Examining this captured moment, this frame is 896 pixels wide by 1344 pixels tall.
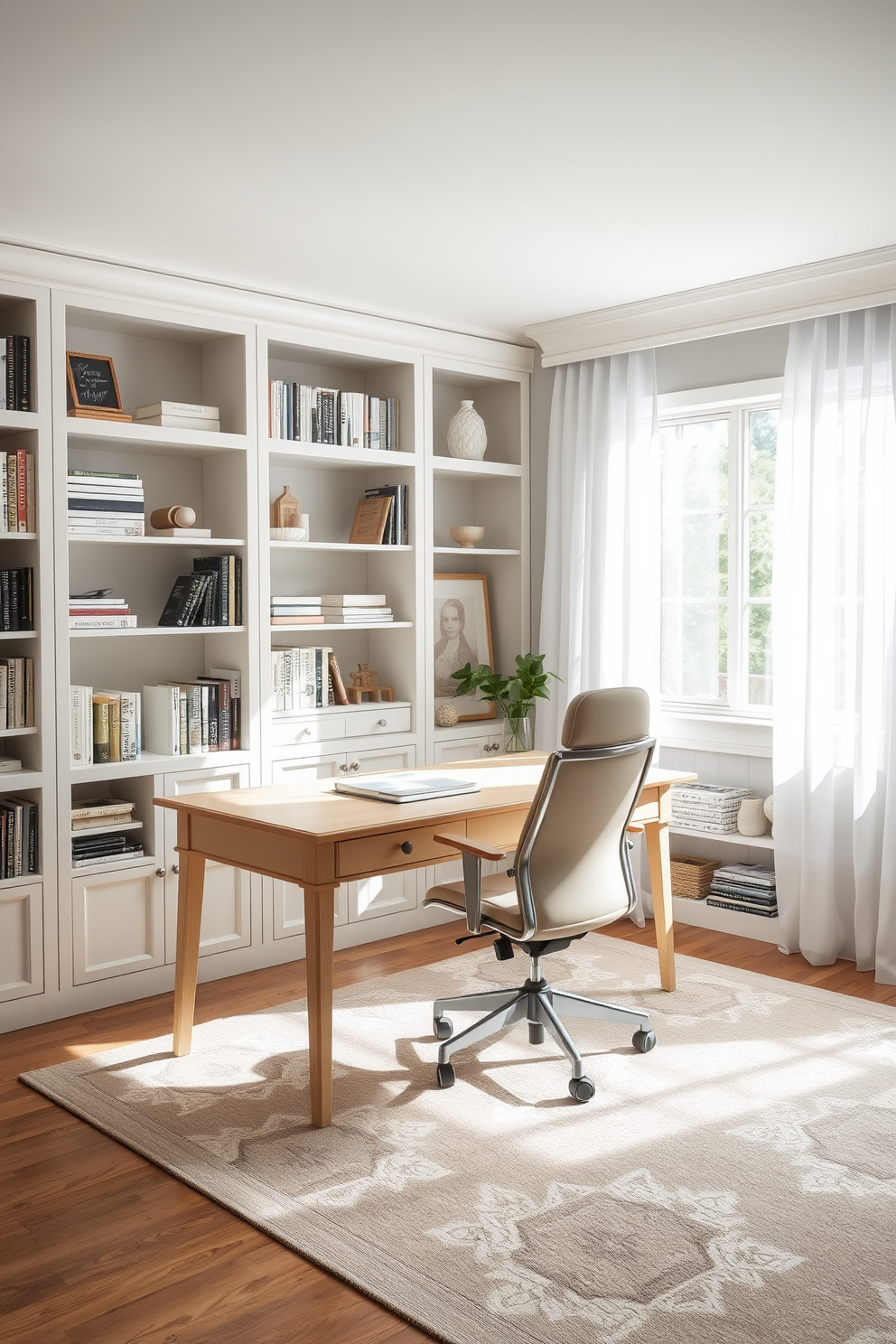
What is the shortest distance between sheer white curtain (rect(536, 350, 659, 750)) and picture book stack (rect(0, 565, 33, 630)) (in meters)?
2.38

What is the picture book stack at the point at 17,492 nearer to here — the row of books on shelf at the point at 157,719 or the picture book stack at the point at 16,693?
the picture book stack at the point at 16,693

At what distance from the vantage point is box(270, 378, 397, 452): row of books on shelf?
180 inches

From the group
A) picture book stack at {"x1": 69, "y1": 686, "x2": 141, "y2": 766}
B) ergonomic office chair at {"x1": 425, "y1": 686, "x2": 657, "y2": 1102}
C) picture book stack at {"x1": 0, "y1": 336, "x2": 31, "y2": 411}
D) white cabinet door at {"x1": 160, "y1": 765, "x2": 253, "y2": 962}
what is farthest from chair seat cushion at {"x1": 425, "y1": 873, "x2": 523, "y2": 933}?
picture book stack at {"x1": 0, "y1": 336, "x2": 31, "y2": 411}

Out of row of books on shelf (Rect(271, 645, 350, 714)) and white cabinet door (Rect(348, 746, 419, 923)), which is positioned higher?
row of books on shelf (Rect(271, 645, 350, 714))

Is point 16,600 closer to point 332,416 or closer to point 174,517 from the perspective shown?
point 174,517

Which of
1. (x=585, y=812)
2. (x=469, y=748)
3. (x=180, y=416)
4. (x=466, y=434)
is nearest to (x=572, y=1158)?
(x=585, y=812)

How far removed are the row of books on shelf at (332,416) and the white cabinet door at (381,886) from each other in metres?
1.32

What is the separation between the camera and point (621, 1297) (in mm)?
2312

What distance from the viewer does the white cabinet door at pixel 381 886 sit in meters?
4.81

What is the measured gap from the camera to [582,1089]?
319 cm

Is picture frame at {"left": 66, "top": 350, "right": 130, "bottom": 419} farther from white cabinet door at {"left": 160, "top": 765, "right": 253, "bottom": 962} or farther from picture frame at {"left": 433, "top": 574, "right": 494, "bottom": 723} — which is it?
picture frame at {"left": 433, "top": 574, "right": 494, "bottom": 723}

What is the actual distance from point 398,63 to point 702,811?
3.27 metres

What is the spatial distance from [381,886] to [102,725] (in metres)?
1.46

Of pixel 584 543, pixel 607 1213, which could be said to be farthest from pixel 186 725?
pixel 607 1213
